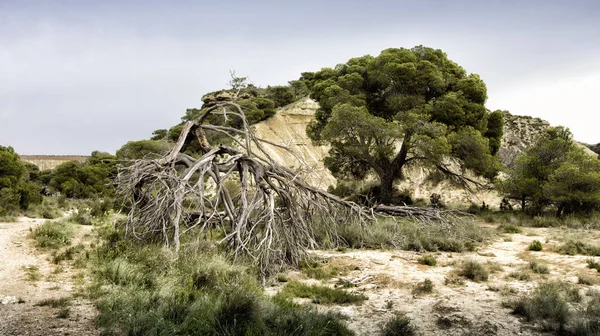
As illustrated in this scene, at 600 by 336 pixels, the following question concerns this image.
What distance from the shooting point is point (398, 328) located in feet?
16.1

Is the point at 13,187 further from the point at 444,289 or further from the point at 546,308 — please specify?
the point at 546,308

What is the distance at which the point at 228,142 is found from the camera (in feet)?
85.9

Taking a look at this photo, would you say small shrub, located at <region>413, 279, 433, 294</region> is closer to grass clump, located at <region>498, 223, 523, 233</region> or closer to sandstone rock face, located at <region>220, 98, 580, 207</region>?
grass clump, located at <region>498, 223, 523, 233</region>

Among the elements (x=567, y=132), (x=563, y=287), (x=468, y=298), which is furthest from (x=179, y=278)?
(x=567, y=132)

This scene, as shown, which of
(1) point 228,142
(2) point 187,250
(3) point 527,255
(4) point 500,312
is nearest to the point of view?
(4) point 500,312

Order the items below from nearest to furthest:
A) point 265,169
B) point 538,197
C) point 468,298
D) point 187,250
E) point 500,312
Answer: point 500,312
point 468,298
point 187,250
point 265,169
point 538,197

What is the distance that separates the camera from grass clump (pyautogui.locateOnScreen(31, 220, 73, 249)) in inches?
301

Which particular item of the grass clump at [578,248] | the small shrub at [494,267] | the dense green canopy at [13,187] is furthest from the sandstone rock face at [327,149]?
the small shrub at [494,267]

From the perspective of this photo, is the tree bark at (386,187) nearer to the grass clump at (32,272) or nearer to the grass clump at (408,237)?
the grass clump at (408,237)

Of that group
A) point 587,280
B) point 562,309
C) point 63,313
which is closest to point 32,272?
point 63,313

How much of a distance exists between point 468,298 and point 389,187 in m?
12.4

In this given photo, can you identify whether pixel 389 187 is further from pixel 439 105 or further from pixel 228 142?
pixel 228 142

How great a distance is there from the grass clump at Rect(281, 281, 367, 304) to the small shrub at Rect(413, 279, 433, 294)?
0.93 metres

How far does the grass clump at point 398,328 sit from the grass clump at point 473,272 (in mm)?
2843
